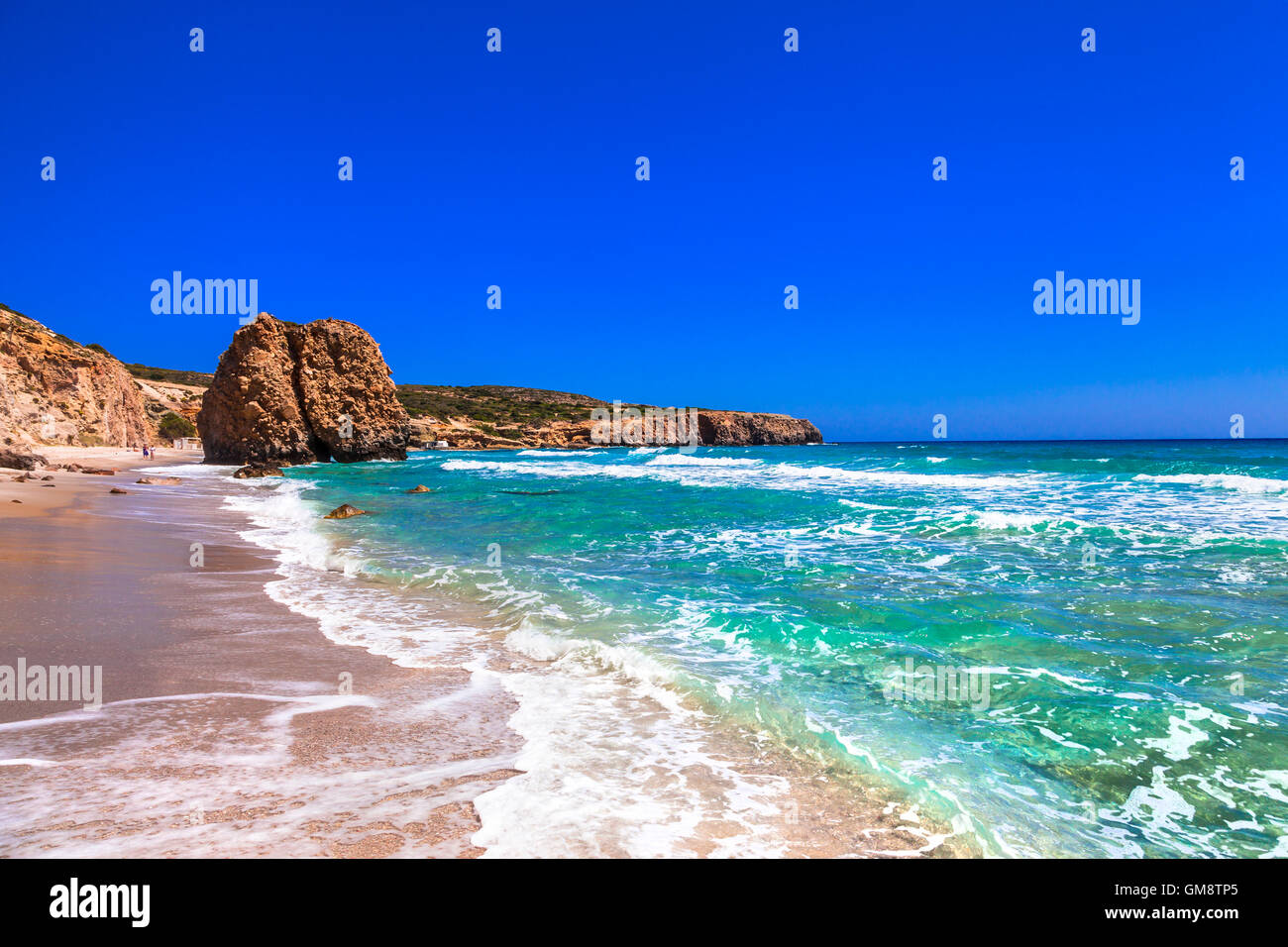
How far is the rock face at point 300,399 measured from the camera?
1751 inches

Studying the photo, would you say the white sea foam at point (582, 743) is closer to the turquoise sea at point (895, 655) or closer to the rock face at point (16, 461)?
the turquoise sea at point (895, 655)

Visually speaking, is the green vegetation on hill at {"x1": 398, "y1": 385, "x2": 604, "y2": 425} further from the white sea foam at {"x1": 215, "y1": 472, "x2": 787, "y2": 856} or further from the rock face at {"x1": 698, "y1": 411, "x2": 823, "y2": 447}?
the white sea foam at {"x1": 215, "y1": 472, "x2": 787, "y2": 856}

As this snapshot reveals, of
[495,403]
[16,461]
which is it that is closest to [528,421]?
[495,403]

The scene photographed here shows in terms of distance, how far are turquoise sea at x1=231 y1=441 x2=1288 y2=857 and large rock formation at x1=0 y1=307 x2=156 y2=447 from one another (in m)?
42.9

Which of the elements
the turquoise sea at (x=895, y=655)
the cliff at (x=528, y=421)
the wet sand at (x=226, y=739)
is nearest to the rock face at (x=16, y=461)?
the turquoise sea at (x=895, y=655)

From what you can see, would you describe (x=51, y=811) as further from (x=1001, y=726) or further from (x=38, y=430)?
(x=38, y=430)

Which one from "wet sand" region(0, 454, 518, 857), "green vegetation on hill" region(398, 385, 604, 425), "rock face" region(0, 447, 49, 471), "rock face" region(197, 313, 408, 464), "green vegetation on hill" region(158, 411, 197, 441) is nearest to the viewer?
"wet sand" region(0, 454, 518, 857)

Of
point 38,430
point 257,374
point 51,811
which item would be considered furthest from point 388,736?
point 38,430

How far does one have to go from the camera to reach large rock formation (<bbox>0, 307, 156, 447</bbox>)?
41094 millimetres

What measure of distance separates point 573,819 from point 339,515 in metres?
15.8

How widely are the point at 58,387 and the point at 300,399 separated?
51.7 feet

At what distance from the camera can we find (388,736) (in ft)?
→ 13.6

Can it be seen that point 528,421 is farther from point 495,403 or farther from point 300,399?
point 300,399

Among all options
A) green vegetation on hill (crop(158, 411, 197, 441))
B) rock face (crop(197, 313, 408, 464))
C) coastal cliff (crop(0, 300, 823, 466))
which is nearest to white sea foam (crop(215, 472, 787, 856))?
rock face (crop(197, 313, 408, 464))
